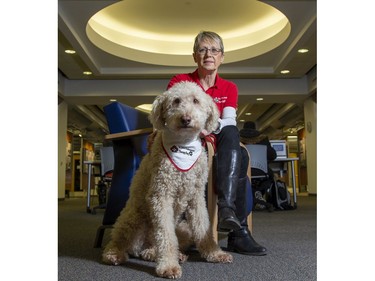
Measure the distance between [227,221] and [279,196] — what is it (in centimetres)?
455

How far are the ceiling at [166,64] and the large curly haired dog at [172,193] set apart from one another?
3982mm

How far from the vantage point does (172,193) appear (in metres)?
1.98

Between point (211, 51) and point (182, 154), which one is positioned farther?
point (211, 51)

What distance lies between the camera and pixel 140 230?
2.16m

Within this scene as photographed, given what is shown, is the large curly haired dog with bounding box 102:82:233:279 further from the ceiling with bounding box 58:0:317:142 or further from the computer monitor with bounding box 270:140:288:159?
the computer monitor with bounding box 270:140:288:159

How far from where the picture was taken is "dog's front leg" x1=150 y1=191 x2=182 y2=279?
1.83m

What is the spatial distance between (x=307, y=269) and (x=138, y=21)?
20.5ft

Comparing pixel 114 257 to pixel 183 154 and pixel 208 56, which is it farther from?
pixel 208 56

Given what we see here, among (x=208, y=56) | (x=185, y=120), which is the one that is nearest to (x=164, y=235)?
(x=185, y=120)

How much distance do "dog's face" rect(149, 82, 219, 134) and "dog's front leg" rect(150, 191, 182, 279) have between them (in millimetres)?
373

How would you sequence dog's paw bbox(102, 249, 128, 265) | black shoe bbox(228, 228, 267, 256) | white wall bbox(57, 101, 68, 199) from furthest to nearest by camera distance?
white wall bbox(57, 101, 68, 199) < black shoe bbox(228, 228, 267, 256) < dog's paw bbox(102, 249, 128, 265)

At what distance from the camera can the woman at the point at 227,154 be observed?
7.28ft

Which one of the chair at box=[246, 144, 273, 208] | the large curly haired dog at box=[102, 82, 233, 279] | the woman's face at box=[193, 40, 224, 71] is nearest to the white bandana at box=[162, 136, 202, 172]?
the large curly haired dog at box=[102, 82, 233, 279]
